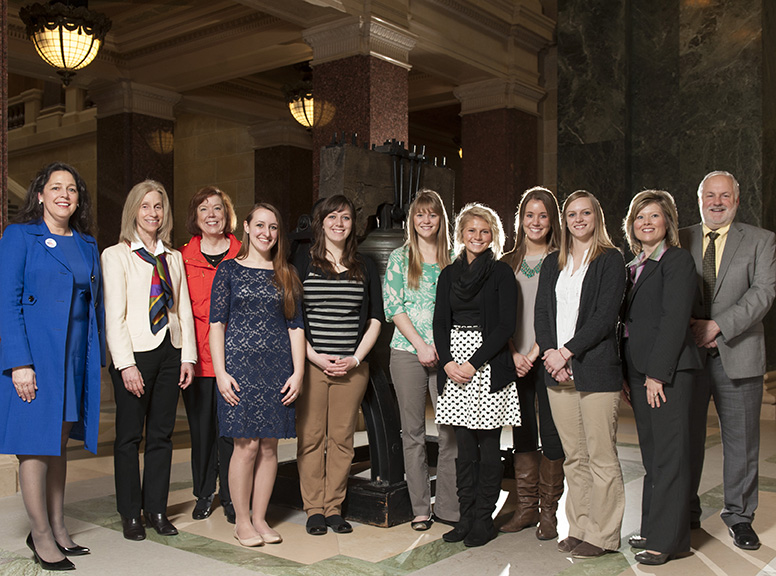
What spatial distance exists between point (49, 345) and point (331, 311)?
1.39 metres

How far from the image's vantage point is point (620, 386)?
3.77 m

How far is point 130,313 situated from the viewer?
4.11m

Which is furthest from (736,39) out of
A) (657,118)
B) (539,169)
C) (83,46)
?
(83,46)

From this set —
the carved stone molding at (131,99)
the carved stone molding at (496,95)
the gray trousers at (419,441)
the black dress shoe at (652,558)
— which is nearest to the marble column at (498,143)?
the carved stone molding at (496,95)

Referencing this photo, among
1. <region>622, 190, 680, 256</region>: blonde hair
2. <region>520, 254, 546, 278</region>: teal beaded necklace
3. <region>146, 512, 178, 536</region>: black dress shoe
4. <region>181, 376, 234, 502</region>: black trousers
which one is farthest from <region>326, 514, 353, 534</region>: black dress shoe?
<region>622, 190, 680, 256</region>: blonde hair

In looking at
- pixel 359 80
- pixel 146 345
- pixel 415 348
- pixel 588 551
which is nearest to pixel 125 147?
pixel 359 80

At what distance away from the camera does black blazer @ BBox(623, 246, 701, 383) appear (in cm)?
367

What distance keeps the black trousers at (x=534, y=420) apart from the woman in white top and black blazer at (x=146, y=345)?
1.81 m

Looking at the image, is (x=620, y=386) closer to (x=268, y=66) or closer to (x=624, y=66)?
(x=624, y=66)

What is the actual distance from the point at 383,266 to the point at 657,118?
543 cm

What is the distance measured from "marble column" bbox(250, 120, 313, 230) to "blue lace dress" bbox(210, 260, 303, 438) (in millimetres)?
9197

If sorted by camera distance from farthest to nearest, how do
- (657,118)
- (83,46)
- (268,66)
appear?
(268,66)
(657,118)
(83,46)

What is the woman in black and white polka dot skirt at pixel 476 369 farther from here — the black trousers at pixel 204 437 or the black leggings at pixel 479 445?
the black trousers at pixel 204 437

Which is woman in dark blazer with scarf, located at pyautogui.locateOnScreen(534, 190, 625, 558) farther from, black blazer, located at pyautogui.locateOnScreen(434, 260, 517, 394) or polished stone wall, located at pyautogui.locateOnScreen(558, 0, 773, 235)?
polished stone wall, located at pyautogui.locateOnScreen(558, 0, 773, 235)
